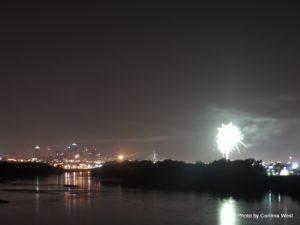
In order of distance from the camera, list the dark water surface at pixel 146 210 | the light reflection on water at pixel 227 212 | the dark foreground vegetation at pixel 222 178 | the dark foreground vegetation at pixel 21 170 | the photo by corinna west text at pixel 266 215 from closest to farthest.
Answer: the dark water surface at pixel 146 210 → the light reflection on water at pixel 227 212 → the photo by corinna west text at pixel 266 215 → the dark foreground vegetation at pixel 222 178 → the dark foreground vegetation at pixel 21 170

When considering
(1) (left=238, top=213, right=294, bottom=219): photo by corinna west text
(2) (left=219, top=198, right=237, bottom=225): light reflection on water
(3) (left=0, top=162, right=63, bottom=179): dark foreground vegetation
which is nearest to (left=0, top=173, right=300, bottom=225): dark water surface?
(2) (left=219, top=198, right=237, bottom=225): light reflection on water

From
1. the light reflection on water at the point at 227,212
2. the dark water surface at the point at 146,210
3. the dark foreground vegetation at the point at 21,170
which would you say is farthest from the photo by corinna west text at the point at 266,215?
the dark foreground vegetation at the point at 21,170

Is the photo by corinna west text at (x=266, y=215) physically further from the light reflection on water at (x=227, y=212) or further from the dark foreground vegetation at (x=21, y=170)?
the dark foreground vegetation at (x=21, y=170)

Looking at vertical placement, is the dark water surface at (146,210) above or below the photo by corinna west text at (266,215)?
above

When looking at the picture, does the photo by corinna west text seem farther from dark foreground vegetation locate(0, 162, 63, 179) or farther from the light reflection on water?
dark foreground vegetation locate(0, 162, 63, 179)

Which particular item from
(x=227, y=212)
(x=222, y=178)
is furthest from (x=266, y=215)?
(x=222, y=178)

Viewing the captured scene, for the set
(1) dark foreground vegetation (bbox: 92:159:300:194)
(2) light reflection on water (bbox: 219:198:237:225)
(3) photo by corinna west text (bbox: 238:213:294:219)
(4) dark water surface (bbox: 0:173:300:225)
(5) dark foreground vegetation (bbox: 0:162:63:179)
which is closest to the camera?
(4) dark water surface (bbox: 0:173:300:225)

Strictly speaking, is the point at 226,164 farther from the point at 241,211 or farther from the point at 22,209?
the point at 22,209

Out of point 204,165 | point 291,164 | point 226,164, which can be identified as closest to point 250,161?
point 226,164

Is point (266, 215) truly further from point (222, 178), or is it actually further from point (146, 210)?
point (222, 178)

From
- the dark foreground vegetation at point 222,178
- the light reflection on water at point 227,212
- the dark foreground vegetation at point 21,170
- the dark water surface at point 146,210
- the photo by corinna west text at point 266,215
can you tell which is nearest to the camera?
the dark water surface at point 146,210

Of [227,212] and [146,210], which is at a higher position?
[146,210]
